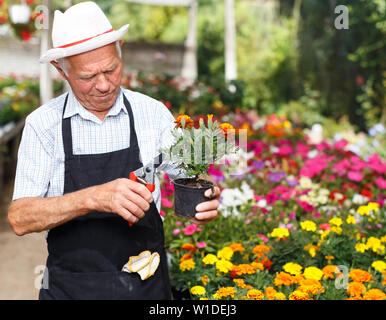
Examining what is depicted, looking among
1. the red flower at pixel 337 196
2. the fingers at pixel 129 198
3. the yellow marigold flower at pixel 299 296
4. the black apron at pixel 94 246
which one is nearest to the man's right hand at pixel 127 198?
the fingers at pixel 129 198

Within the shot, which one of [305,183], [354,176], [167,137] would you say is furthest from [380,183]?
[167,137]

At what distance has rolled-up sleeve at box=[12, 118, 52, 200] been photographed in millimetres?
1526

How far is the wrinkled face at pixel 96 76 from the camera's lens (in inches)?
60.7

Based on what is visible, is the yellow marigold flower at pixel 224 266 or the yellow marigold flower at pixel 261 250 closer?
the yellow marigold flower at pixel 224 266

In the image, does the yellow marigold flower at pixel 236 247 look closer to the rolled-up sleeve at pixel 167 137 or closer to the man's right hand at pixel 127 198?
the rolled-up sleeve at pixel 167 137

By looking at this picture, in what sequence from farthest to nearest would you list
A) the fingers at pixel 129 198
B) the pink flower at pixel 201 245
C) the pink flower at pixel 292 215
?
1. the pink flower at pixel 292 215
2. the pink flower at pixel 201 245
3. the fingers at pixel 129 198

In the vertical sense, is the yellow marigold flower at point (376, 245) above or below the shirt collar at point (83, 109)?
below

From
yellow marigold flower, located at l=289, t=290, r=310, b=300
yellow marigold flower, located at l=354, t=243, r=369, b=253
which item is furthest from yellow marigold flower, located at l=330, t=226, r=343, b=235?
yellow marigold flower, located at l=289, t=290, r=310, b=300

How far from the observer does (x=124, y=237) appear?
5.40ft

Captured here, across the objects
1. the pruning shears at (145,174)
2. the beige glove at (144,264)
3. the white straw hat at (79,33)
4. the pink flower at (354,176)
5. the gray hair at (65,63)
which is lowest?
the pink flower at (354,176)

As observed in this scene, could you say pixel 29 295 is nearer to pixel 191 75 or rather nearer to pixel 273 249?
pixel 273 249

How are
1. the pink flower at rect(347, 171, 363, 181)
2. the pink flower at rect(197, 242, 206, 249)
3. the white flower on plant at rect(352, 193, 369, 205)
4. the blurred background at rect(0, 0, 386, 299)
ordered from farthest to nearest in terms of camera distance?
the blurred background at rect(0, 0, 386, 299) → the pink flower at rect(347, 171, 363, 181) → the white flower on plant at rect(352, 193, 369, 205) → the pink flower at rect(197, 242, 206, 249)

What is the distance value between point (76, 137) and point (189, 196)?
1.64 feet

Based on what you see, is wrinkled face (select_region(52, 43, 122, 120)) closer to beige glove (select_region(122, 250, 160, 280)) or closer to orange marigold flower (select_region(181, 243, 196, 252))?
beige glove (select_region(122, 250, 160, 280))
